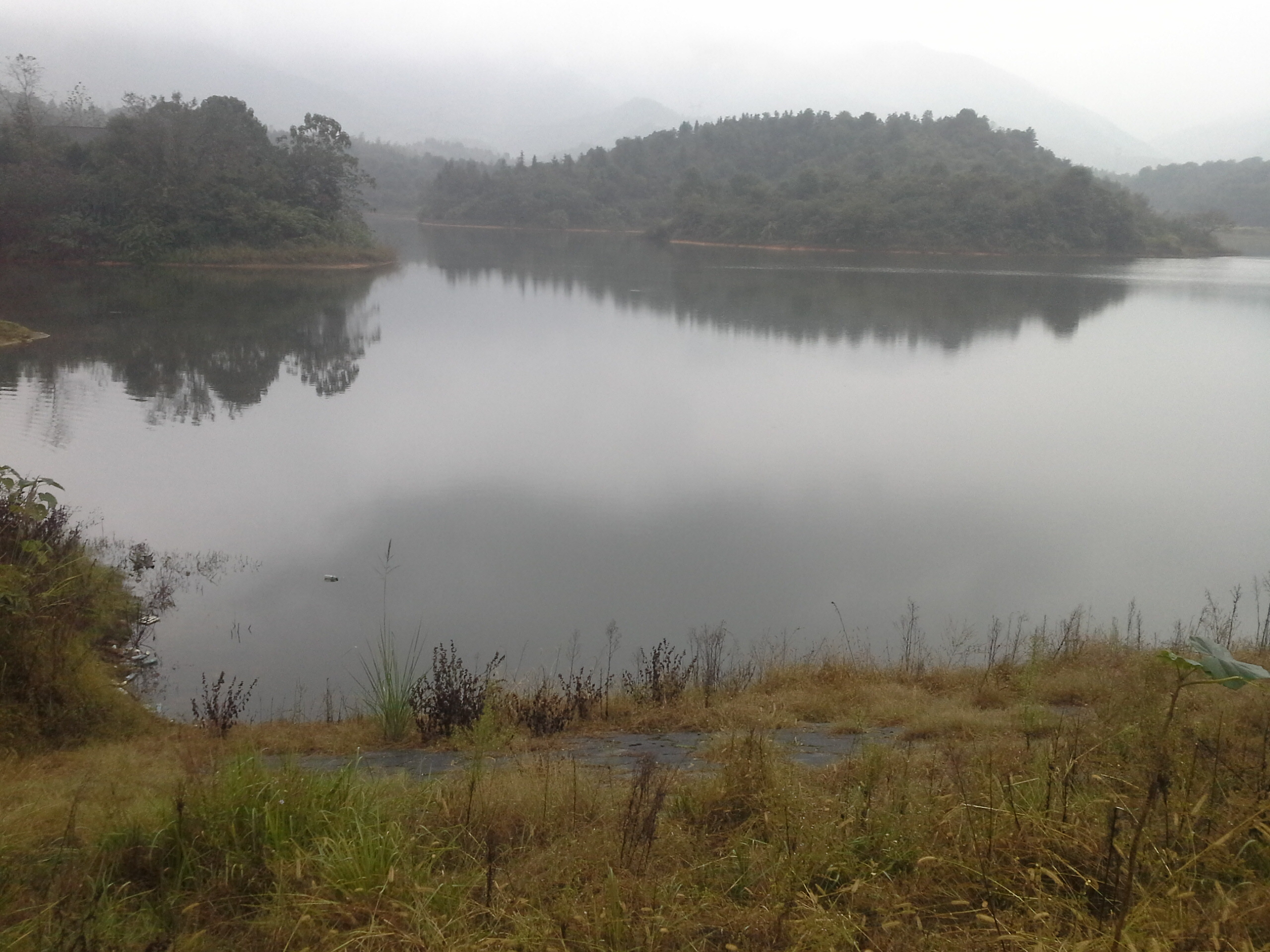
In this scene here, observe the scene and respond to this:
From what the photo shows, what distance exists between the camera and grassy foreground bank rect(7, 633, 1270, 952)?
171 centimetres

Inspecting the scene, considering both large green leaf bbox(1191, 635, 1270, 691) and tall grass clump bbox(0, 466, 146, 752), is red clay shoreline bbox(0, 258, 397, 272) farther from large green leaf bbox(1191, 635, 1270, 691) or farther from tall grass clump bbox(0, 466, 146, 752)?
large green leaf bbox(1191, 635, 1270, 691)

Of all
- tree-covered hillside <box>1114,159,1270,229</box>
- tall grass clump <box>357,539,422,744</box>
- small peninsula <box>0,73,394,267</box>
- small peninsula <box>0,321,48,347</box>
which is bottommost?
tall grass clump <box>357,539,422,744</box>

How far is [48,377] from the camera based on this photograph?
1163 cm

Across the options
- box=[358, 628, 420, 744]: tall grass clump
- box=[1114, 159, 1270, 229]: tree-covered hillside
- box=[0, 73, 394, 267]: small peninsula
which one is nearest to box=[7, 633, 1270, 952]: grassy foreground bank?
box=[358, 628, 420, 744]: tall grass clump

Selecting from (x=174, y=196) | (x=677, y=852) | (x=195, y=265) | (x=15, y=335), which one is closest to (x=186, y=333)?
(x=15, y=335)

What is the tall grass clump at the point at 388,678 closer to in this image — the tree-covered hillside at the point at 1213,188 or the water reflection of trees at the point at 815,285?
the water reflection of trees at the point at 815,285

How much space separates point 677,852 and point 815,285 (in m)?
24.6

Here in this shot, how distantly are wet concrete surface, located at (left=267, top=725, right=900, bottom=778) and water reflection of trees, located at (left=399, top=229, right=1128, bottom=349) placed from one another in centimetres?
1366

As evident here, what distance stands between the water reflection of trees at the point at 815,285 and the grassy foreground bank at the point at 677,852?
14635mm

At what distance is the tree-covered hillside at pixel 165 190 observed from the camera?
80.1 ft

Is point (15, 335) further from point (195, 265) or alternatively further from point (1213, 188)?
point (1213, 188)

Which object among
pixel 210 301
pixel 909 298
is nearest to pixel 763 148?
pixel 909 298

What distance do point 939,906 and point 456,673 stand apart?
117 inches

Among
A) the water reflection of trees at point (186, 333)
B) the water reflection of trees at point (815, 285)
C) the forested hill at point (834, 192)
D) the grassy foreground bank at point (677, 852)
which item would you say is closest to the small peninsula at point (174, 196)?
the water reflection of trees at point (186, 333)
